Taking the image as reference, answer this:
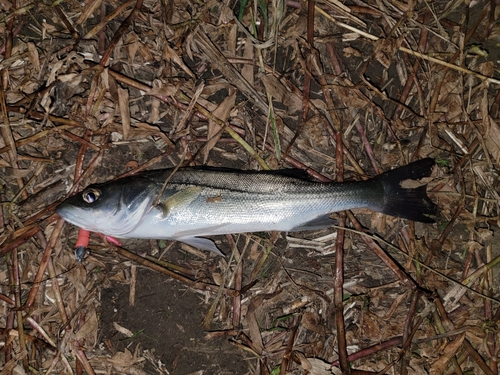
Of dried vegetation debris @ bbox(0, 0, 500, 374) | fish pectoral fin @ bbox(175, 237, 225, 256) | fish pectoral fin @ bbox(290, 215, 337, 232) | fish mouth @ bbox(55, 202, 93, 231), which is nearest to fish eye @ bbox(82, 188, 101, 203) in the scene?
fish mouth @ bbox(55, 202, 93, 231)

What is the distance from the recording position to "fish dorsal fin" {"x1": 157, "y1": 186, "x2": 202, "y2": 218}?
3715mm

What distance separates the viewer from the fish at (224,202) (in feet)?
12.0

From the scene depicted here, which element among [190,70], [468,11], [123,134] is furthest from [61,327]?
[468,11]

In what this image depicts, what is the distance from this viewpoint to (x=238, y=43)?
4215mm

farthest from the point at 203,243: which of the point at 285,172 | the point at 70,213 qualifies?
the point at 70,213

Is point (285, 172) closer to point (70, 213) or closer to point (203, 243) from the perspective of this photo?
point (203, 243)

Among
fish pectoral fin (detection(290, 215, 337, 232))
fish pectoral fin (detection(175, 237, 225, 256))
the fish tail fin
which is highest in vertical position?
the fish tail fin

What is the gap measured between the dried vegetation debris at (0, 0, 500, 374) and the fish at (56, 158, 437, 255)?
314 millimetres

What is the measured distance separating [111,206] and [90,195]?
0.66 feet

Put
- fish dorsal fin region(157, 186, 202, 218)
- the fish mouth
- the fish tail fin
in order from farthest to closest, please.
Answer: the fish tail fin
fish dorsal fin region(157, 186, 202, 218)
the fish mouth

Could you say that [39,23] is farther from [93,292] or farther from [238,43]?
[93,292]

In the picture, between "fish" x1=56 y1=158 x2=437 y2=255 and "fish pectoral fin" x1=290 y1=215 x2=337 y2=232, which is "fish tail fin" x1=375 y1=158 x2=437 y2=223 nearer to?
"fish" x1=56 y1=158 x2=437 y2=255

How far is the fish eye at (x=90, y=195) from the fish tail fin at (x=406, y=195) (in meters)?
2.56

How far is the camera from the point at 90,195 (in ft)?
11.9
